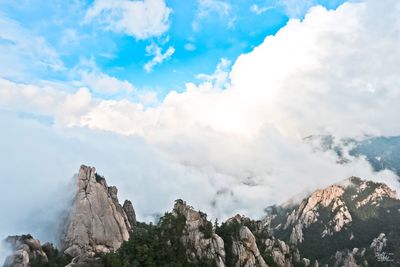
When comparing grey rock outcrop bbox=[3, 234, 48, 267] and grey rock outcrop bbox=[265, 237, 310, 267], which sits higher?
grey rock outcrop bbox=[3, 234, 48, 267]

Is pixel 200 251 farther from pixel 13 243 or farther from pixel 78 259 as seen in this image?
pixel 13 243

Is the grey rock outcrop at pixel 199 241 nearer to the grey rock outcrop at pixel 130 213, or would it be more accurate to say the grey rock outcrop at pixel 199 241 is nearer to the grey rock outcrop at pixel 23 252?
the grey rock outcrop at pixel 23 252

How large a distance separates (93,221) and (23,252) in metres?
31.1

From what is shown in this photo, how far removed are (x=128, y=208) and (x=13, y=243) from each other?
56786 millimetres

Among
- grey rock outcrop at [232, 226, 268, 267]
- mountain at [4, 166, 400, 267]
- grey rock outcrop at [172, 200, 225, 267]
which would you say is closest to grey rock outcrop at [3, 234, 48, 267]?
mountain at [4, 166, 400, 267]

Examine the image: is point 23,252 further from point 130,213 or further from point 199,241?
point 130,213

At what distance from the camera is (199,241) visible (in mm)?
112688

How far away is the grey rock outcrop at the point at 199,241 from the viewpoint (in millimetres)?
110250

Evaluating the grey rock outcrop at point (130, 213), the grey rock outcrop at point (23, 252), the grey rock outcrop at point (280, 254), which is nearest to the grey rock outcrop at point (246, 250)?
the grey rock outcrop at point (280, 254)

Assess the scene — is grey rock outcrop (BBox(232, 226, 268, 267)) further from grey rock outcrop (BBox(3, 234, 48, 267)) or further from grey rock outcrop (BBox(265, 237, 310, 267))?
grey rock outcrop (BBox(3, 234, 48, 267))

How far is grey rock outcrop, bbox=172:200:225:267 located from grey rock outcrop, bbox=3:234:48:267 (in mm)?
37126

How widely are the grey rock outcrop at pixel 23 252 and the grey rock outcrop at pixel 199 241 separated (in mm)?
37126

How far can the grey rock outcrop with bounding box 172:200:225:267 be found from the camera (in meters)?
110

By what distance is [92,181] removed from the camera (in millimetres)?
153000
